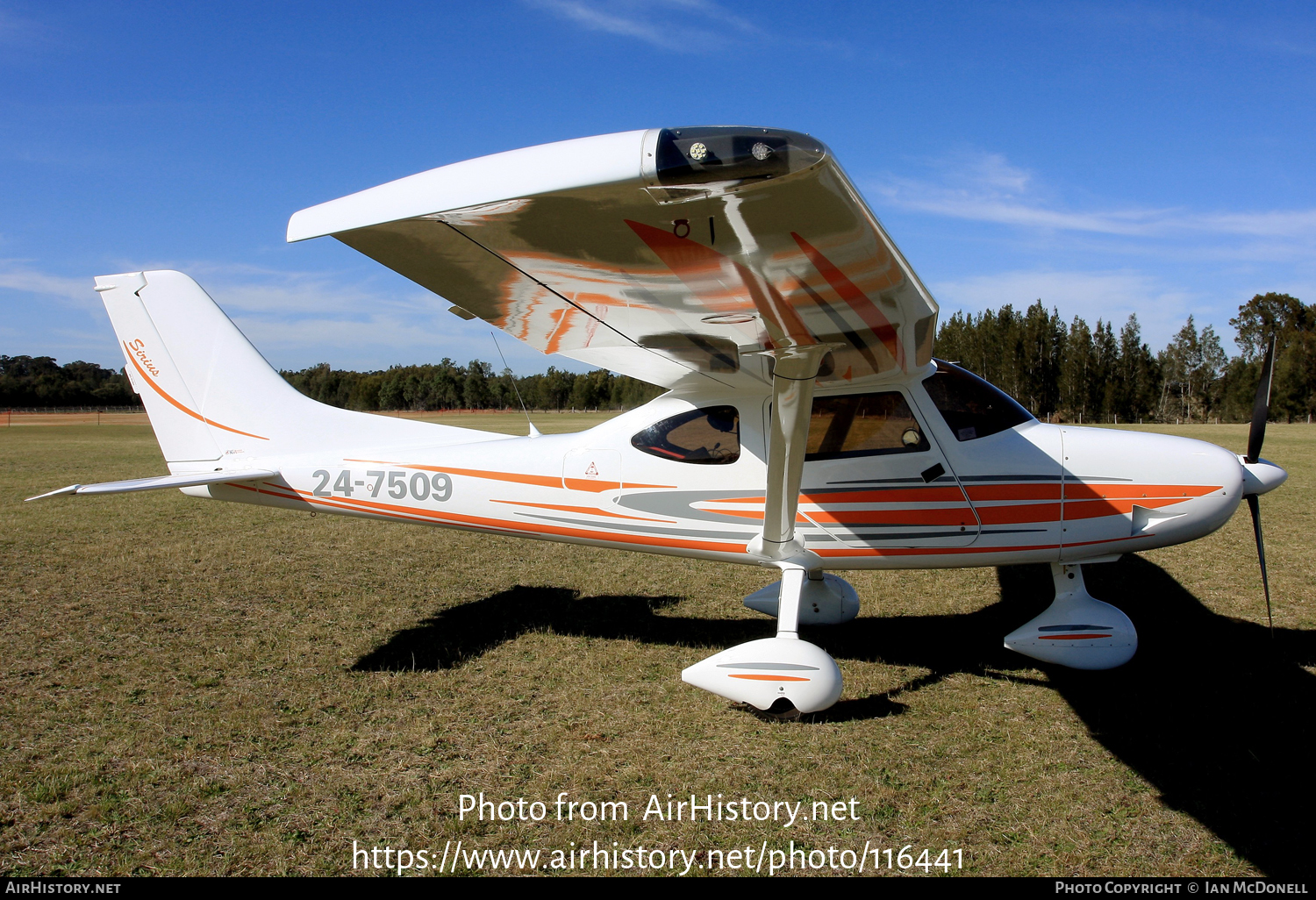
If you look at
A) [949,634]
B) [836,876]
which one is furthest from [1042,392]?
[836,876]

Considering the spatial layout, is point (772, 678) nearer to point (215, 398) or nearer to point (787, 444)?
point (787, 444)

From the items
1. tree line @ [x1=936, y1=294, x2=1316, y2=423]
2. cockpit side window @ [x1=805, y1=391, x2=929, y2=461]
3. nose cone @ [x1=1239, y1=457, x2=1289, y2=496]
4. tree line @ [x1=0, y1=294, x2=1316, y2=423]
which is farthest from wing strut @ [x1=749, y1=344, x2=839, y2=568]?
tree line @ [x1=936, y1=294, x2=1316, y2=423]

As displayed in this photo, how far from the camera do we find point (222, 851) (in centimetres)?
279

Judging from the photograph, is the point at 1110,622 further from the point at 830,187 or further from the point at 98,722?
the point at 98,722

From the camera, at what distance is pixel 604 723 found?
156 inches

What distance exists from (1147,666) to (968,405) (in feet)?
6.85

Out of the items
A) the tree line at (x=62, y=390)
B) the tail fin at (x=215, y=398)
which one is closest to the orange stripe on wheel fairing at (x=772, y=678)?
the tail fin at (x=215, y=398)

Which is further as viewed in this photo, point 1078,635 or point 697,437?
point 697,437

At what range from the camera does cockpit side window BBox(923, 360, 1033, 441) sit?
14.5ft

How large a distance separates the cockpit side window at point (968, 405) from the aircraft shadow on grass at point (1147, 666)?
159cm

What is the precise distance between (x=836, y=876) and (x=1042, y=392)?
55599mm

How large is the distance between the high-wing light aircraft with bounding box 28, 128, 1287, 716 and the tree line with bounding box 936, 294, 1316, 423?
158ft

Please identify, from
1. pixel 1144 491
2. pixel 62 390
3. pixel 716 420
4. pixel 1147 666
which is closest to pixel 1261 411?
pixel 1144 491

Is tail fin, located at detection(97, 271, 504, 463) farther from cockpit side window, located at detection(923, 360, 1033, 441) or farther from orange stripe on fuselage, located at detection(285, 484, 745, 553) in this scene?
cockpit side window, located at detection(923, 360, 1033, 441)
